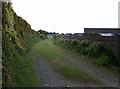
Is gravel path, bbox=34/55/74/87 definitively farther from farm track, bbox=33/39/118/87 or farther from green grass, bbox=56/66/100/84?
green grass, bbox=56/66/100/84

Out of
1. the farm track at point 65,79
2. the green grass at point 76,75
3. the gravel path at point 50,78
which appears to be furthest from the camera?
the green grass at point 76,75

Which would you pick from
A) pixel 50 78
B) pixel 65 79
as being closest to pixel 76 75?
pixel 65 79

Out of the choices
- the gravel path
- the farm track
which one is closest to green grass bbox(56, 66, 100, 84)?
the farm track

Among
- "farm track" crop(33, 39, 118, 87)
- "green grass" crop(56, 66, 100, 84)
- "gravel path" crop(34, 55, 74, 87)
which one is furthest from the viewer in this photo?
"green grass" crop(56, 66, 100, 84)

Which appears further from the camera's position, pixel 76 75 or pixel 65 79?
pixel 76 75

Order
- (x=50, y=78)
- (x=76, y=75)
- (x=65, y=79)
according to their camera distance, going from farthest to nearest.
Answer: (x=76, y=75) → (x=65, y=79) → (x=50, y=78)

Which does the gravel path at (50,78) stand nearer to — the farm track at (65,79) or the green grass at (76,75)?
the farm track at (65,79)

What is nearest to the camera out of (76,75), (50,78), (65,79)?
(50,78)

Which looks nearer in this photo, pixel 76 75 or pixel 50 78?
pixel 50 78

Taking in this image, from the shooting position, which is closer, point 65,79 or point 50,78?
point 50,78

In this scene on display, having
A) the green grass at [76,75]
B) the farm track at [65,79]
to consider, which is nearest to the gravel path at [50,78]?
the farm track at [65,79]

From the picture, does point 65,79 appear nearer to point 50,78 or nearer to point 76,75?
point 50,78

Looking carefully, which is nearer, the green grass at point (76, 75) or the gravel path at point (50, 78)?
the gravel path at point (50, 78)

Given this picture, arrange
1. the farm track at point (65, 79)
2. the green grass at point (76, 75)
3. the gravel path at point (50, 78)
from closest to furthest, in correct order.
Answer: the gravel path at point (50, 78) → the farm track at point (65, 79) → the green grass at point (76, 75)
